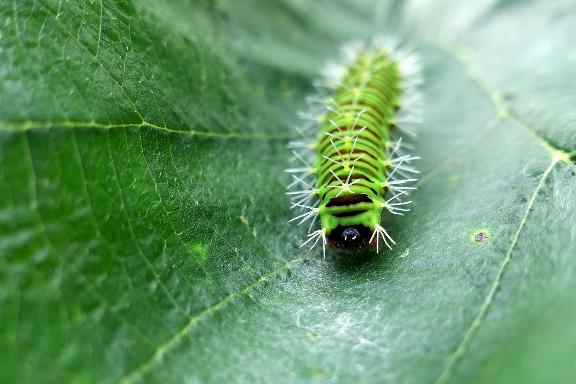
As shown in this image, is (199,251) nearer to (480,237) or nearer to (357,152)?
(357,152)

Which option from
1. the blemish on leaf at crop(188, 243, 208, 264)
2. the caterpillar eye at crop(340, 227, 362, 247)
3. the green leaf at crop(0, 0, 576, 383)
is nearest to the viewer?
the green leaf at crop(0, 0, 576, 383)

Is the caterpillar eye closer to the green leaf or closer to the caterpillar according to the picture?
the caterpillar

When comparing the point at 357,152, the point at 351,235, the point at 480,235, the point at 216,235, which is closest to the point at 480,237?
the point at 480,235

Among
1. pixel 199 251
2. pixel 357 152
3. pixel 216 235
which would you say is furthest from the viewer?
pixel 357 152

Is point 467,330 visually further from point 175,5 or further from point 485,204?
point 175,5

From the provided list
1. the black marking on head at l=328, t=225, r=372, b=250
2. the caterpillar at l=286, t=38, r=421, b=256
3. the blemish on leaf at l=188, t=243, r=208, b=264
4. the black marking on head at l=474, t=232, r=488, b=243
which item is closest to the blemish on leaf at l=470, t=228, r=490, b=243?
the black marking on head at l=474, t=232, r=488, b=243

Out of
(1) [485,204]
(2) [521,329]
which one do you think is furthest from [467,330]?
(1) [485,204]
